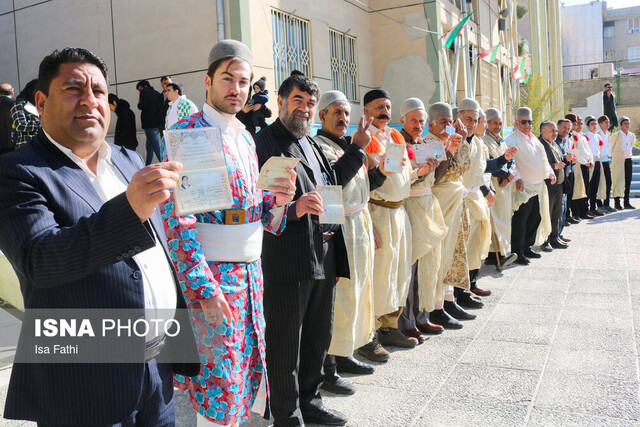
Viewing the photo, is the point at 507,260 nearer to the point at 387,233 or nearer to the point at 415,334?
the point at 415,334

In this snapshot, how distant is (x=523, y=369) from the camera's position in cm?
397

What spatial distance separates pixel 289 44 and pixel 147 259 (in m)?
8.82

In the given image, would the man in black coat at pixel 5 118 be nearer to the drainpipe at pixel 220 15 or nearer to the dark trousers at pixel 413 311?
the drainpipe at pixel 220 15

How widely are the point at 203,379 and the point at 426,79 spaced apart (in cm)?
1222

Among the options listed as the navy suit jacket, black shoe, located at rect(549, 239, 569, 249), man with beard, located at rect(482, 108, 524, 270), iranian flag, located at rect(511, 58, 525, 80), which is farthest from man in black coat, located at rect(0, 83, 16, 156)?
iranian flag, located at rect(511, 58, 525, 80)

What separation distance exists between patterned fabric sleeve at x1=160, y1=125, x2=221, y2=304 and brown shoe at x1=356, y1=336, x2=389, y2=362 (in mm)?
2290

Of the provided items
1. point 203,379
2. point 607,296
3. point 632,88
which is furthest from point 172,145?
point 632,88

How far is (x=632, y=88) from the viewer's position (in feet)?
119

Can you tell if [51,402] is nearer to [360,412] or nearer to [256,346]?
[256,346]

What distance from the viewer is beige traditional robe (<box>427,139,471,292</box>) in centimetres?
529

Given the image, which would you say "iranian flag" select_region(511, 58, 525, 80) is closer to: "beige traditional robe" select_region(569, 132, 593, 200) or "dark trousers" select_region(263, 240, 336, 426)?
"beige traditional robe" select_region(569, 132, 593, 200)

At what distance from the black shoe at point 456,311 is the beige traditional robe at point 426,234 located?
0.53m

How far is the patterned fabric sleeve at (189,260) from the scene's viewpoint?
2172mm

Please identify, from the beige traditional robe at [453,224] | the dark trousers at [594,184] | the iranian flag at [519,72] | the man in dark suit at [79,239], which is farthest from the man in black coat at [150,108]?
the iranian flag at [519,72]
